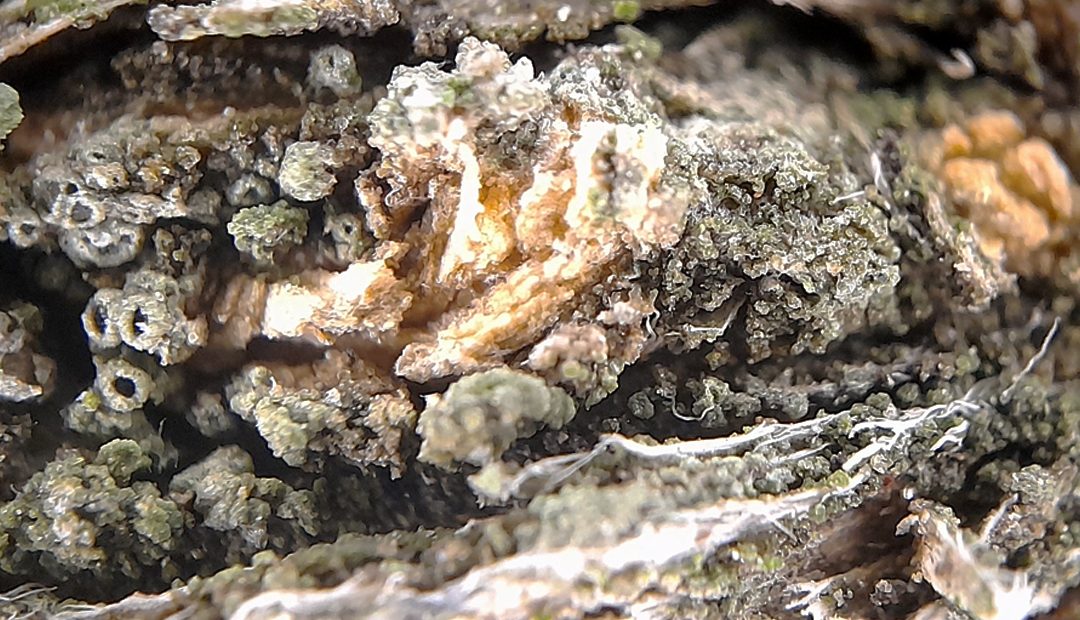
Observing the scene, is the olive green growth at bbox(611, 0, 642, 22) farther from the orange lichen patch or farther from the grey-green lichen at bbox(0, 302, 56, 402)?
the grey-green lichen at bbox(0, 302, 56, 402)

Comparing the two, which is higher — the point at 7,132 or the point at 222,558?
the point at 7,132

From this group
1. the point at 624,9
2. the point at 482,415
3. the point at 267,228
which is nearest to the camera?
the point at 482,415

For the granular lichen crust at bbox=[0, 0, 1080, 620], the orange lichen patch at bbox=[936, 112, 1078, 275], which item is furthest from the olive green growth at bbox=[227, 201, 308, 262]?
the orange lichen patch at bbox=[936, 112, 1078, 275]

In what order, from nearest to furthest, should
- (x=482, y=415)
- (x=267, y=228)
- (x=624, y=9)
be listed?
(x=482, y=415) → (x=267, y=228) → (x=624, y=9)

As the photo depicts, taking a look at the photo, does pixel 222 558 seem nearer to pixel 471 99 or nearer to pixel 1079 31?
pixel 471 99

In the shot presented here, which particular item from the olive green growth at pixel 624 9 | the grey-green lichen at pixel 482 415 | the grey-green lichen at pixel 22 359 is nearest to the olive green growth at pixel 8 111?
the grey-green lichen at pixel 22 359

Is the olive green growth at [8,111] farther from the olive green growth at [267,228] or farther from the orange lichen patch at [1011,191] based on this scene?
the orange lichen patch at [1011,191]

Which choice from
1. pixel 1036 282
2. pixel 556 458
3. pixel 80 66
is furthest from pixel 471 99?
pixel 1036 282

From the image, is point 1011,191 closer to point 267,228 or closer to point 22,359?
point 267,228

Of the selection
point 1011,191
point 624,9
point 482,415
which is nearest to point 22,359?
point 482,415
